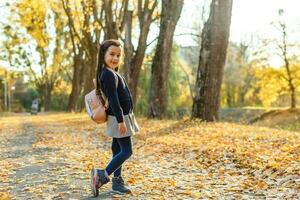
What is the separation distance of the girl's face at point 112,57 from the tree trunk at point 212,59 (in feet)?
32.6

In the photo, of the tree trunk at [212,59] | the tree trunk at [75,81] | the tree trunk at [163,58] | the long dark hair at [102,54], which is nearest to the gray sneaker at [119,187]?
the long dark hair at [102,54]

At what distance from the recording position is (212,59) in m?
16.1

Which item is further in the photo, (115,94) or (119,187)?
(119,187)

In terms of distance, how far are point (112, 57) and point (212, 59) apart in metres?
10.0

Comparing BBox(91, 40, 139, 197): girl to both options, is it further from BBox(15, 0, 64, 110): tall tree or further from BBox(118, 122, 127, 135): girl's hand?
BBox(15, 0, 64, 110): tall tree

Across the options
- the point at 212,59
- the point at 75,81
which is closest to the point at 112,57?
the point at 212,59

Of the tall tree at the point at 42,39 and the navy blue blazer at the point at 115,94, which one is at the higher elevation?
the tall tree at the point at 42,39

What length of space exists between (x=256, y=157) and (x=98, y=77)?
11.5 ft

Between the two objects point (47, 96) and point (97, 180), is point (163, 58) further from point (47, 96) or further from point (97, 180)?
→ point (47, 96)

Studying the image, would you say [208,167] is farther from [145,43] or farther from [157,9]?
[157,9]

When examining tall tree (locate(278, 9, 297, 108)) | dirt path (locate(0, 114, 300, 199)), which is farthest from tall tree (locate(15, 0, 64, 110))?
tall tree (locate(278, 9, 297, 108))

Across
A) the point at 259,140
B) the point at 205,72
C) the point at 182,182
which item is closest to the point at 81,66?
the point at 205,72

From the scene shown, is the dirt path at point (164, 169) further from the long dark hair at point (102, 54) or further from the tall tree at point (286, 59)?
the tall tree at point (286, 59)

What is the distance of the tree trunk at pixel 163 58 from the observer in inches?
800
